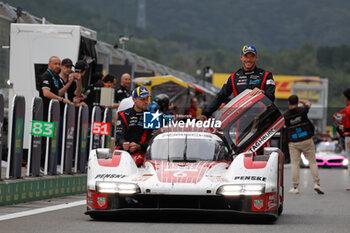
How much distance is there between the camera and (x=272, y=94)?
1027cm

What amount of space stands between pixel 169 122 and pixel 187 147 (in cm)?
62

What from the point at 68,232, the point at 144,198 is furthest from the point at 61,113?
the point at 68,232

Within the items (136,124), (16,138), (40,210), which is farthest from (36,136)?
(40,210)

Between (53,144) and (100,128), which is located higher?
(100,128)

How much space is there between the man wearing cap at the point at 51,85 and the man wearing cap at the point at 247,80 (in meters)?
3.45

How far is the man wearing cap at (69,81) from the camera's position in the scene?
13.9 m

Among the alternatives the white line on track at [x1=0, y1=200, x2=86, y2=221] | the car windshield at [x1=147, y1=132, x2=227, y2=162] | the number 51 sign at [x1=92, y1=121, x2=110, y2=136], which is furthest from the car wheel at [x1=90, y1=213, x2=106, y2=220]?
the number 51 sign at [x1=92, y1=121, x2=110, y2=136]

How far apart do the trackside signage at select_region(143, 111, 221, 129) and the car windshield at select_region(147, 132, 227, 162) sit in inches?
8.9

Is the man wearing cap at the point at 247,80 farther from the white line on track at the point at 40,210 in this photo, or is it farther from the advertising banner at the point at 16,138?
the advertising banner at the point at 16,138

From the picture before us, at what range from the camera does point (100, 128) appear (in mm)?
14836

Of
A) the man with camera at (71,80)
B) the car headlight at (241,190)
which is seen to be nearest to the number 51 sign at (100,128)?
the man with camera at (71,80)

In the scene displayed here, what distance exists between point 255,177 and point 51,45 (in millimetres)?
8858

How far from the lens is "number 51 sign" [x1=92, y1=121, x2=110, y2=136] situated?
48.2 ft

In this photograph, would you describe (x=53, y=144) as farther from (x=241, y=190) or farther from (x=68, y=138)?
(x=241, y=190)
